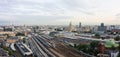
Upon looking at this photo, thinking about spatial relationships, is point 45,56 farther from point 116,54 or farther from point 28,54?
point 116,54

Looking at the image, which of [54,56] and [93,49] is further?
[93,49]

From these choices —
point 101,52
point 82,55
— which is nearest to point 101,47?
point 101,52

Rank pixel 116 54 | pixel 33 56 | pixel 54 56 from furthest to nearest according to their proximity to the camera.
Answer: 1. pixel 33 56
2. pixel 54 56
3. pixel 116 54

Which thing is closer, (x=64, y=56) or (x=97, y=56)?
(x=97, y=56)

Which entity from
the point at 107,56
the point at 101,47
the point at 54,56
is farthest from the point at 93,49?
the point at 54,56

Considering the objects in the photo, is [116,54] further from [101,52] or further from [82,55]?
[82,55]

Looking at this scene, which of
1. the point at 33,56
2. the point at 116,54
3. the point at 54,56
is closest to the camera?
the point at 116,54

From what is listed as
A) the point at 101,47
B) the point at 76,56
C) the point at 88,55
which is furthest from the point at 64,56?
the point at 101,47
